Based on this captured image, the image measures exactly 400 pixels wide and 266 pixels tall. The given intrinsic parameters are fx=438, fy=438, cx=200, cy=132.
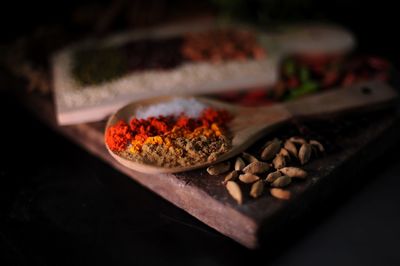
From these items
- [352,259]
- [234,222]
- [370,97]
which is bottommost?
[352,259]

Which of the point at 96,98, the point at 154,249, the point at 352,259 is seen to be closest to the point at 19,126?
the point at 96,98

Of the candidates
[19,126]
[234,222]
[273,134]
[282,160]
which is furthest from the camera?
[19,126]

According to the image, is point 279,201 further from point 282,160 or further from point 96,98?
point 96,98

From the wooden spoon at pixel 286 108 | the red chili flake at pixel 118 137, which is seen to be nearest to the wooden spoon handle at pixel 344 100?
the wooden spoon at pixel 286 108

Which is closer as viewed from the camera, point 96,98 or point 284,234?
point 284,234

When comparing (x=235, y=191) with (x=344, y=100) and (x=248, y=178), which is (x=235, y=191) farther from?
(x=344, y=100)

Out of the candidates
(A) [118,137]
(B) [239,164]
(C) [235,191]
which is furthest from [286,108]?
(A) [118,137]
